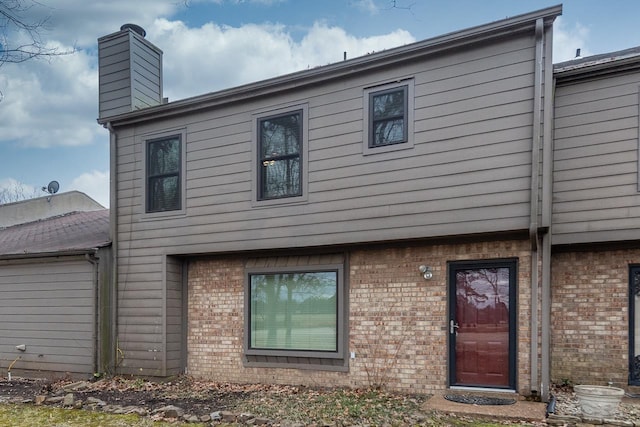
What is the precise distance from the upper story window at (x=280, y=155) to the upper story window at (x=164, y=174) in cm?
166

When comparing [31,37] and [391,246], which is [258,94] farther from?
[31,37]

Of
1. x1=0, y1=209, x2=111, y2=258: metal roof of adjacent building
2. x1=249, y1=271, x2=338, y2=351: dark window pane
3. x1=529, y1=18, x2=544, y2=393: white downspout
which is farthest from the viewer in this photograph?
x1=0, y1=209, x2=111, y2=258: metal roof of adjacent building

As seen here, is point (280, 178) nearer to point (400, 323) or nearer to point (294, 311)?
point (294, 311)

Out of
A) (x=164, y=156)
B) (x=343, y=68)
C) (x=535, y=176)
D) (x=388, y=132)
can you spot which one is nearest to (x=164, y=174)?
(x=164, y=156)

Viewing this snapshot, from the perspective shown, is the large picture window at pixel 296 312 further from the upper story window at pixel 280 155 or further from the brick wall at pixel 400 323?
the upper story window at pixel 280 155

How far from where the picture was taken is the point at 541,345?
598cm

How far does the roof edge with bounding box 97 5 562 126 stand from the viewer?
19.5 ft

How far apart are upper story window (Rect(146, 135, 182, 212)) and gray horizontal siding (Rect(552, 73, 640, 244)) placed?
6.06m

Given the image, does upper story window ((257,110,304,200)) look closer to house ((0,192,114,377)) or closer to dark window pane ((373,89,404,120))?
dark window pane ((373,89,404,120))

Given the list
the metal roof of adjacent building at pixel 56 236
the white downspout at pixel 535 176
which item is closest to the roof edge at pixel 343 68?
the white downspout at pixel 535 176

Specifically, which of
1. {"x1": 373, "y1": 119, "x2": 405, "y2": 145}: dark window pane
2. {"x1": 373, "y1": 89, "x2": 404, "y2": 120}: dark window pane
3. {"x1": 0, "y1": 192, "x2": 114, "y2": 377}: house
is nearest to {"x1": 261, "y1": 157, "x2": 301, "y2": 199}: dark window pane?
{"x1": 373, "y1": 119, "x2": 405, "y2": 145}: dark window pane

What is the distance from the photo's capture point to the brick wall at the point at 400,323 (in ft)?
20.9

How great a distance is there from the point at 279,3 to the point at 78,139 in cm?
1071

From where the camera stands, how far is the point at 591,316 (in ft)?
21.4
